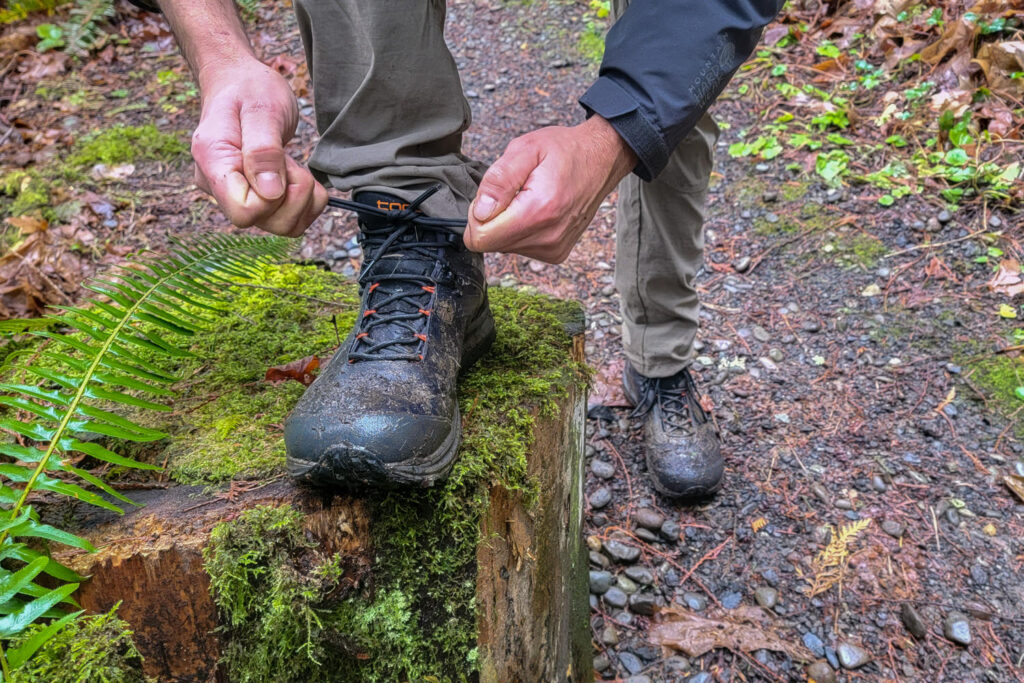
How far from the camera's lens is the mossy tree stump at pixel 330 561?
131 centimetres

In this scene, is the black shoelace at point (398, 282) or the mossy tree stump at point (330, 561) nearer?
the mossy tree stump at point (330, 561)

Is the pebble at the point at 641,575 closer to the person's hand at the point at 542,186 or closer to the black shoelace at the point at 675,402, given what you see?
the black shoelace at the point at 675,402

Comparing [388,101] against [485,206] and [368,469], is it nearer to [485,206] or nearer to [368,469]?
[485,206]

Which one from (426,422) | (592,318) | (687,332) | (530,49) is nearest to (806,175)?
(592,318)

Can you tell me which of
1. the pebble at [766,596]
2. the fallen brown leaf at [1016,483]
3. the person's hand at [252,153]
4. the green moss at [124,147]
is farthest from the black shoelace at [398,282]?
the green moss at [124,147]

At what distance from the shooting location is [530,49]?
566 cm

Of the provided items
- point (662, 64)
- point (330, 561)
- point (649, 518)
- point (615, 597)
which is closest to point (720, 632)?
point (615, 597)

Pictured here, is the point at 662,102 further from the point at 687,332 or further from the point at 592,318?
the point at 592,318

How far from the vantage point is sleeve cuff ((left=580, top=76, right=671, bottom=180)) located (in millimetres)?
1396

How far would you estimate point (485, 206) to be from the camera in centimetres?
133

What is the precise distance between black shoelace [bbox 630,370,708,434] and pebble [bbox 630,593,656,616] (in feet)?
2.19

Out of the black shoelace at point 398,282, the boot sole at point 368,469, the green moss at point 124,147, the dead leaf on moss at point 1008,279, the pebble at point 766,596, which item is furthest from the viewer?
the green moss at point 124,147

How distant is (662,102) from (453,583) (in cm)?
112

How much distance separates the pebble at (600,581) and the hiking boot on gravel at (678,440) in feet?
1.42
